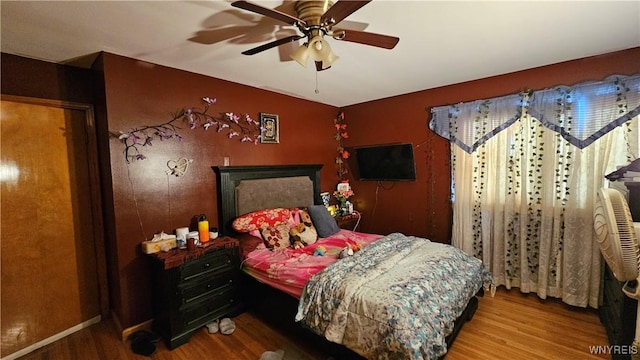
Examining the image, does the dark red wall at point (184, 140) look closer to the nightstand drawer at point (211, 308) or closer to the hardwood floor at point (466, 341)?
the hardwood floor at point (466, 341)

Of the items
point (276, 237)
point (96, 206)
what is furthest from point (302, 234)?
point (96, 206)

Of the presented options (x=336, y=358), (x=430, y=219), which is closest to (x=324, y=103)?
(x=430, y=219)

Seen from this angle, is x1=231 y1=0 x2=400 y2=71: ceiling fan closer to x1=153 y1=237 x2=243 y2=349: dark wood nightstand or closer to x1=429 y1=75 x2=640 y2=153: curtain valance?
x1=153 y1=237 x2=243 y2=349: dark wood nightstand

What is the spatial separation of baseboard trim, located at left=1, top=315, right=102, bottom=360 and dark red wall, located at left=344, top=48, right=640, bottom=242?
3589mm

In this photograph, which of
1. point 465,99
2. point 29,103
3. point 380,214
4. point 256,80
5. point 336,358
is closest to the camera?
point 336,358

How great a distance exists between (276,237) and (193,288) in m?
0.91

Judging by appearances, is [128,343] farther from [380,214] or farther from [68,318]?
[380,214]

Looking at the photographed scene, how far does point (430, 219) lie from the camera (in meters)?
3.71

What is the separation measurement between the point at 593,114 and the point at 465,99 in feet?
3.86

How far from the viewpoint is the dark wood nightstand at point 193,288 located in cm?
220

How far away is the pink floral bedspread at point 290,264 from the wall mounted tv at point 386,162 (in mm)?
1310

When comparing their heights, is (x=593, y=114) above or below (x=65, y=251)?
above

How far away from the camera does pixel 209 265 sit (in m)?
2.43

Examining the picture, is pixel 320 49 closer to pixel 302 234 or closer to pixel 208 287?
pixel 302 234
